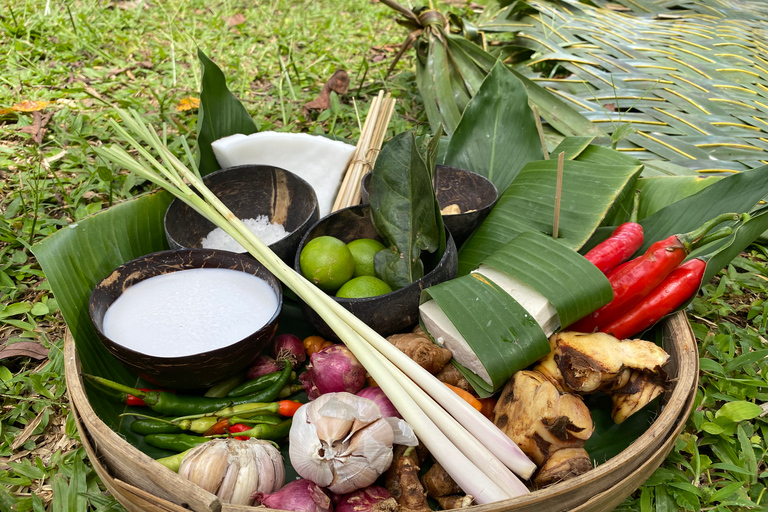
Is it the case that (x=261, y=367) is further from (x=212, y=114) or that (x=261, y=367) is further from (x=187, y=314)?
(x=212, y=114)

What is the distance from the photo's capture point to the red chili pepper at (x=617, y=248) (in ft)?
5.74

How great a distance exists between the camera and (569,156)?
215 cm

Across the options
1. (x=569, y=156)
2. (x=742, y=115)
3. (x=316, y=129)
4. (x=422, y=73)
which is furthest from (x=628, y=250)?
(x=316, y=129)

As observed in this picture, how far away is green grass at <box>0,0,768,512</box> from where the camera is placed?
1.65 m

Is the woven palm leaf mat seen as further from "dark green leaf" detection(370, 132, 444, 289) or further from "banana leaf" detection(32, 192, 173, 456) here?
"banana leaf" detection(32, 192, 173, 456)

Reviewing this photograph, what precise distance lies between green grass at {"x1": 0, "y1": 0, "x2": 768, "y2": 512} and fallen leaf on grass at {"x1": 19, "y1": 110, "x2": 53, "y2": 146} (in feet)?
0.09

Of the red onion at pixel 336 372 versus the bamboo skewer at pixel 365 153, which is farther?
the bamboo skewer at pixel 365 153

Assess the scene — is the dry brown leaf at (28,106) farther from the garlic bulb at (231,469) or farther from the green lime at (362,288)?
the garlic bulb at (231,469)

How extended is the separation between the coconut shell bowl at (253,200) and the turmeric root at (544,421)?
1013 mm

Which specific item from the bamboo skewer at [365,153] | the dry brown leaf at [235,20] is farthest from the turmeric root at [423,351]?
the dry brown leaf at [235,20]

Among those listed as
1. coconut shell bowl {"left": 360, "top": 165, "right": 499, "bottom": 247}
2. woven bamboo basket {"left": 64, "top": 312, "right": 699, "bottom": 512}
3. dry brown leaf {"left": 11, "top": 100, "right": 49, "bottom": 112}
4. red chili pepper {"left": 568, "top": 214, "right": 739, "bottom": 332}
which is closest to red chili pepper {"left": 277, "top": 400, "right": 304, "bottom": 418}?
woven bamboo basket {"left": 64, "top": 312, "right": 699, "bottom": 512}

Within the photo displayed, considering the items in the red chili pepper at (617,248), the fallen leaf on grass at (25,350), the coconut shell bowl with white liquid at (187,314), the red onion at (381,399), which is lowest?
the fallen leaf on grass at (25,350)

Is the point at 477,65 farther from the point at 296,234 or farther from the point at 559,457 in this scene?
the point at 559,457

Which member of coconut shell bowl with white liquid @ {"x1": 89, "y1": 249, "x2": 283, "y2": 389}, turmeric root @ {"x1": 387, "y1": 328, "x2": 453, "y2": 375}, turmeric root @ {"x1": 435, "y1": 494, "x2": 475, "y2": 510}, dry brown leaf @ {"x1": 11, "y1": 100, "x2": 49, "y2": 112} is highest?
dry brown leaf @ {"x1": 11, "y1": 100, "x2": 49, "y2": 112}
